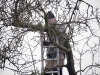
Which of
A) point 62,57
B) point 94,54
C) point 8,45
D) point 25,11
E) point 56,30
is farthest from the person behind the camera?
point 62,57

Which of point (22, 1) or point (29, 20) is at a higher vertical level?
point (22, 1)

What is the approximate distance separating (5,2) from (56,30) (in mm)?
920

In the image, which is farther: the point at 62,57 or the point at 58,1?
the point at 62,57

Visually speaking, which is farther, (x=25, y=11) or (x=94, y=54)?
(x=94, y=54)

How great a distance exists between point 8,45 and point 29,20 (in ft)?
1.57

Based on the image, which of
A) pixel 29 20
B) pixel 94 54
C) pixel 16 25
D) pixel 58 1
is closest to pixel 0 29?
pixel 16 25

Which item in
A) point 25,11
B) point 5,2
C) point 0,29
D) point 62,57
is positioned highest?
point 5,2

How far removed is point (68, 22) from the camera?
8.80 feet

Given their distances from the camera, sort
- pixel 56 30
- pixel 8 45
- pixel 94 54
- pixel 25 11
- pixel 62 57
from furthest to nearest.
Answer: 1. pixel 62 57
2. pixel 94 54
3. pixel 56 30
4. pixel 8 45
5. pixel 25 11

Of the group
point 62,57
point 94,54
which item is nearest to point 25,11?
point 94,54

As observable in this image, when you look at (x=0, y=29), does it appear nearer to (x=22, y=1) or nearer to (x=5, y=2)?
(x=5, y=2)

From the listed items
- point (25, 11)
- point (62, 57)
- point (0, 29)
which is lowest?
point (62, 57)

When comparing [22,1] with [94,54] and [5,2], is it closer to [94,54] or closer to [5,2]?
[5,2]

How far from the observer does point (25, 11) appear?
2.35m
